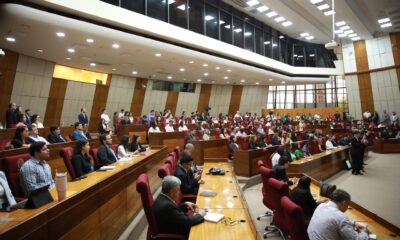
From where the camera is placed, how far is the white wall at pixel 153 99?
1593 cm

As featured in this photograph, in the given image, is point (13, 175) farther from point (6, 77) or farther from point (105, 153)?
point (6, 77)

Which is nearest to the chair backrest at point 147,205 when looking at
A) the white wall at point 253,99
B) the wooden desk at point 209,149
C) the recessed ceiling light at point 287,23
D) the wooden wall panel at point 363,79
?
the wooden desk at point 209,149

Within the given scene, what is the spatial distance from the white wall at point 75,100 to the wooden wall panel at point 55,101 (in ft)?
0.61

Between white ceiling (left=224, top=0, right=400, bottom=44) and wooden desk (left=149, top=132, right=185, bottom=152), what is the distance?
7.03m

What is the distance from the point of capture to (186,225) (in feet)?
7.87

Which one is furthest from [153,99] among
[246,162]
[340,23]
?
[340,23]

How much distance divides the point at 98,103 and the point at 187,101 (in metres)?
6.22

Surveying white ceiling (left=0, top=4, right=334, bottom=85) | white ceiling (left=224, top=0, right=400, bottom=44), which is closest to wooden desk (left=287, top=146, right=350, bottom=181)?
white ceiling (left=0, top=4, right=334, bottom=85)

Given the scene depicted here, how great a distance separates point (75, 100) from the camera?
12.6 m

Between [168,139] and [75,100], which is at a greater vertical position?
[75,100]

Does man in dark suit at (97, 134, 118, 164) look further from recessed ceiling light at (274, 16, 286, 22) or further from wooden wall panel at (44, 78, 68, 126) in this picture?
recessed ceiling light at (274, 16, 286, 22)

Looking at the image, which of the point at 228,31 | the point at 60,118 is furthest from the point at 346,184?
the point at 60,118

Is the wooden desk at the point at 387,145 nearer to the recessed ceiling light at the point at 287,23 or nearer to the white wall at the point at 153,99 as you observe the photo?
the recessed ceiling light at the point at 287,23

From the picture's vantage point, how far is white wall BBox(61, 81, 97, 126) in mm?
12227
